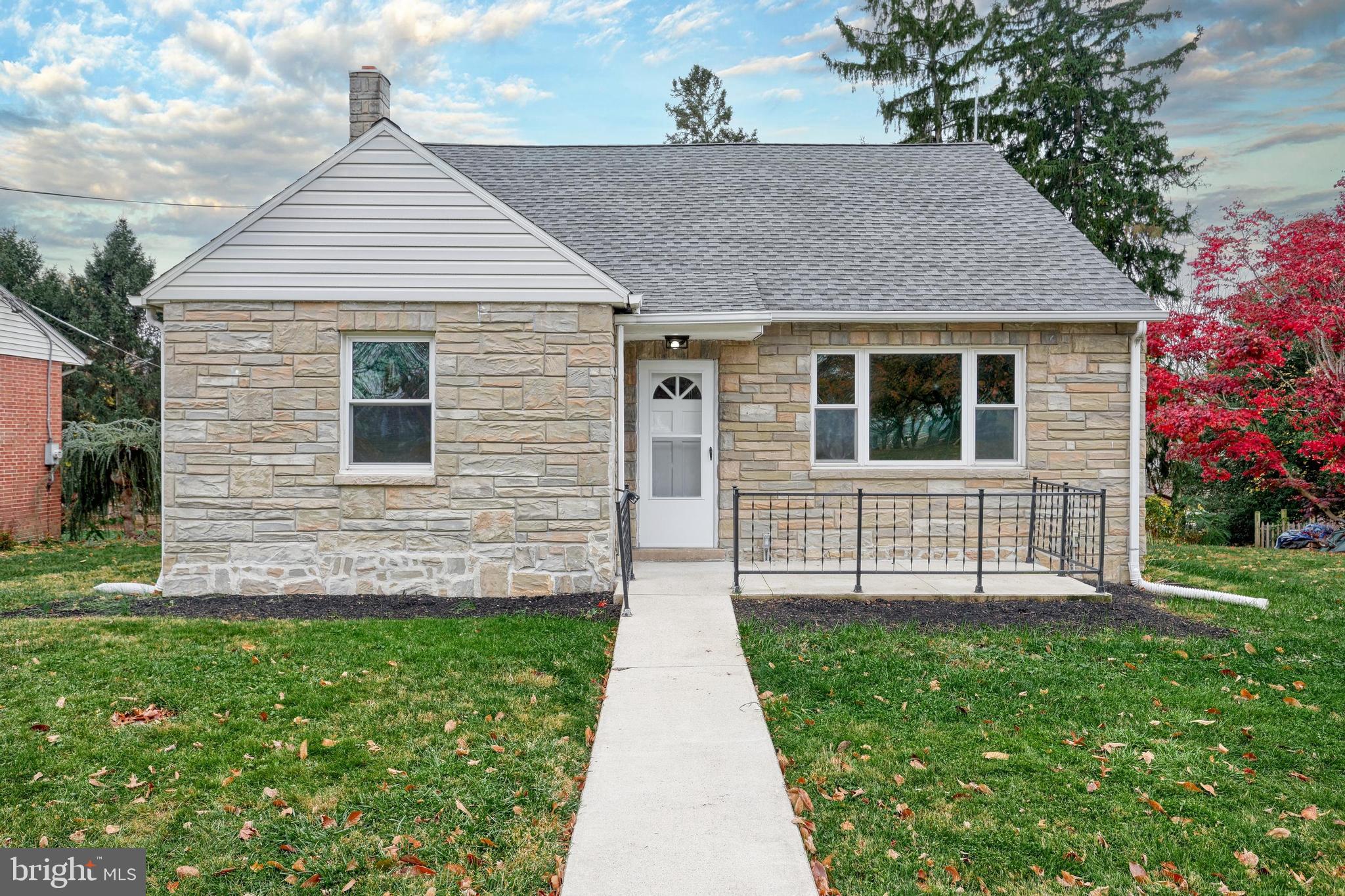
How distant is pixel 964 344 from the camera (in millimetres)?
9188

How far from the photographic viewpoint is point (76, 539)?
16.3m

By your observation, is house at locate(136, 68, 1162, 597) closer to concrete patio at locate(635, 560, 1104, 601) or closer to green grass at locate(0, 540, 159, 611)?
concrete patio at locate(635, 560, 1104, 601)

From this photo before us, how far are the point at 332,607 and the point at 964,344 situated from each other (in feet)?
24.4

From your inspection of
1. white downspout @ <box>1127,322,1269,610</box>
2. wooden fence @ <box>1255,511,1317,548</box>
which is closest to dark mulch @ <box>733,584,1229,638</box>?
white downspout @ <box>1127,322,1269,610</box>

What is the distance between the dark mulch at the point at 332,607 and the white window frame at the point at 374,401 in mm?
1273

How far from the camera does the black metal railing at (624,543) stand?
6.95 metres

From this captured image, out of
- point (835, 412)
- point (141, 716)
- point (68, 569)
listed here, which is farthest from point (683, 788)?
point (68, 569)

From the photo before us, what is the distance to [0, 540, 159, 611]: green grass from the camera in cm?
824

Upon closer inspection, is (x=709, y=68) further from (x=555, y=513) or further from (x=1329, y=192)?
(x=555, y=513)

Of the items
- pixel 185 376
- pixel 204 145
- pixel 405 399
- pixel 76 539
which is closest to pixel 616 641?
pixel 405 399

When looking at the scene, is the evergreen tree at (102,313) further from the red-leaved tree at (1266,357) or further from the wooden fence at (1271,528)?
the wooden fence at (1271,528)

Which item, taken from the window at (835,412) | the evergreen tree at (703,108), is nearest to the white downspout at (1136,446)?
the window at (835,412)

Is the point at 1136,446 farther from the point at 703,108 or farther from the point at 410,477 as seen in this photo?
the point at 703,108

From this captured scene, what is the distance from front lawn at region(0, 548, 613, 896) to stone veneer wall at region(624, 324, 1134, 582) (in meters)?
3.57
